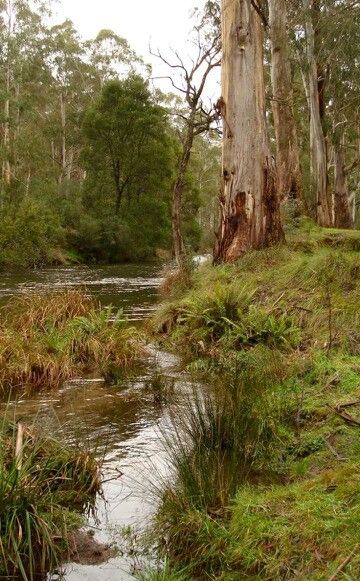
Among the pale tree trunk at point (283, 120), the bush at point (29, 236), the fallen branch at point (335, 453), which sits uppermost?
the pale tree trunk at point (283, 120)

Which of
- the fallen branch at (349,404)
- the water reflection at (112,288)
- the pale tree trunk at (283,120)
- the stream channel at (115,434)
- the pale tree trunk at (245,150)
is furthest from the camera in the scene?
the pale tree trunk at (283,120)

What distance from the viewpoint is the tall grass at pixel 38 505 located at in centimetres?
253

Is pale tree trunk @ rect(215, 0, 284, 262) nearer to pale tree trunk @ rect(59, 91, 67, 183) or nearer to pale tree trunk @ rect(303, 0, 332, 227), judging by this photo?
pale tree trunk @ rect(303, 0, 332, 227)

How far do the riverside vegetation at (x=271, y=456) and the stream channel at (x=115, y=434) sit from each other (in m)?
0.20

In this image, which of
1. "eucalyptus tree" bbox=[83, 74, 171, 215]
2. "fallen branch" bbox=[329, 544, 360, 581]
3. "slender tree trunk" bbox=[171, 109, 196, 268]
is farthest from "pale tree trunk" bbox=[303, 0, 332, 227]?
"eucalyptus tree" bbox=[83, 74, 171, 215]

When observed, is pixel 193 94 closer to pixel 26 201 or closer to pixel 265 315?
pixel 265 315

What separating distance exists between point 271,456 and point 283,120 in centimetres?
1109

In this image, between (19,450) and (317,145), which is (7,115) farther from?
(19,450)

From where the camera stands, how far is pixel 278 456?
3.52m

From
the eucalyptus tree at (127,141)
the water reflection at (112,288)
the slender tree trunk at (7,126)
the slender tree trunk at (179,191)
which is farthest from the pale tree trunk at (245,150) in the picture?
the slender tree trunk at (7,126)

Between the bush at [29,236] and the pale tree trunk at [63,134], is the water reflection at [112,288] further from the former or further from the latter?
the pale tree trunk at [63,134]

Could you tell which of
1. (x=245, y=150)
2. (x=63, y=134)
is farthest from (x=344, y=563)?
(x=63, y=134)

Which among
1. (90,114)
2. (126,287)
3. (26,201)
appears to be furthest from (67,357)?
(90,114)

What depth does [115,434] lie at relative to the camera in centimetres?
422
